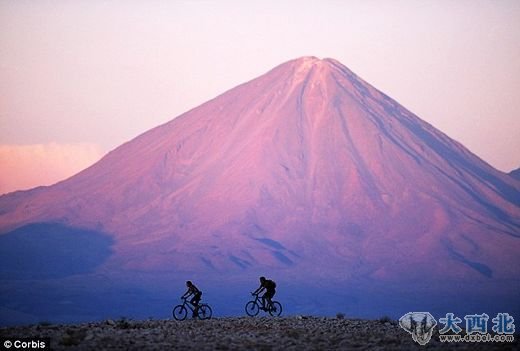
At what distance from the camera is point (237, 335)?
2789cm

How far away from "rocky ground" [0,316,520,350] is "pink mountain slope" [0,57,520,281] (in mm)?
90532

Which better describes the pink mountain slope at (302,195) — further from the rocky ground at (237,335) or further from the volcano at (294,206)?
the rocky ground at (237,335)

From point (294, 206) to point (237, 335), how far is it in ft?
348

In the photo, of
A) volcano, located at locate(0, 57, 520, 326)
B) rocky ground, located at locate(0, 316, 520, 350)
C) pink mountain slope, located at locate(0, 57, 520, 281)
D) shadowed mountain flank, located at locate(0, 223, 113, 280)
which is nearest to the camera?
rocky ground, located at locate(0, 316, 520, 350)

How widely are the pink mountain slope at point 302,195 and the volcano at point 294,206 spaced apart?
0.69ft

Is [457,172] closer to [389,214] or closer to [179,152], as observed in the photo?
[389,214]

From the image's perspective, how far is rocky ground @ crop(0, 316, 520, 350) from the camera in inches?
1012

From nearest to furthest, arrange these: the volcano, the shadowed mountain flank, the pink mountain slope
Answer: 1. the volcano
2. the pink mountain slope
3. the shadowed mountain flank

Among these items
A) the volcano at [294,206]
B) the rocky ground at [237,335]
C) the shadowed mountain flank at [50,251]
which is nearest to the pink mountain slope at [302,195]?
the volcano at [294,206]

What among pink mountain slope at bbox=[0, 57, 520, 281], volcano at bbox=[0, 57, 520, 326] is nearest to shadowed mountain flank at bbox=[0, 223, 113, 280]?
volcano at bbox=[0, 57, 520, 326]

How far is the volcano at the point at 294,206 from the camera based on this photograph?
125 m

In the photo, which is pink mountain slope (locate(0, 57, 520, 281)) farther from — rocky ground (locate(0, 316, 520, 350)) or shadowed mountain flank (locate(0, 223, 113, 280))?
rocky ground (locate(0, 316, 520, 350))

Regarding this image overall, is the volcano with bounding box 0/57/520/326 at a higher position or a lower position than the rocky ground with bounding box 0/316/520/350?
higher

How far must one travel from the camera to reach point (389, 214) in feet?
436
